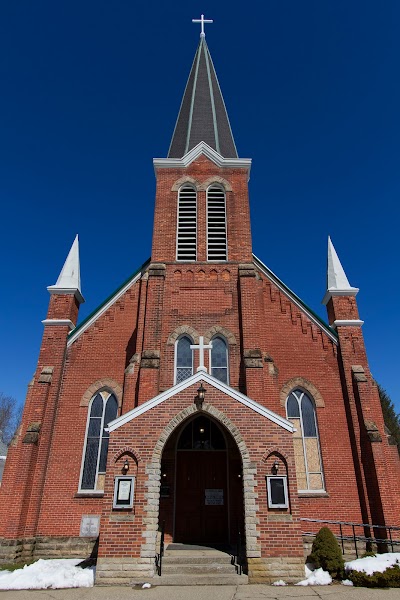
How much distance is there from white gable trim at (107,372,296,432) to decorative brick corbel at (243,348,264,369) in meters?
2.61

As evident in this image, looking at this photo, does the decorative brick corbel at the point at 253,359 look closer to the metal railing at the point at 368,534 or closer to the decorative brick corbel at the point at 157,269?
the decorative brick corbel at the point at 157,269

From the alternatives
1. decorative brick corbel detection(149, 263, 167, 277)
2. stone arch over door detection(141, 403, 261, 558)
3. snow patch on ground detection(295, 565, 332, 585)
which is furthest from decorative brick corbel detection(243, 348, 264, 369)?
snow patch on ground detection(295, 565, 332, 585)

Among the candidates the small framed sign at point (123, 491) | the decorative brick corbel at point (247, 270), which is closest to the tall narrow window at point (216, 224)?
the decorative brick corbel at point (247, 270)

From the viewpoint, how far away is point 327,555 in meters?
10.0

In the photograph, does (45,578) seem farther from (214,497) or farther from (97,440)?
(214,497)

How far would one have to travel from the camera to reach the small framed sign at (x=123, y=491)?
9922mm

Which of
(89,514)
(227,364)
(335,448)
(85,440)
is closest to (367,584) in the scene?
(335,448)

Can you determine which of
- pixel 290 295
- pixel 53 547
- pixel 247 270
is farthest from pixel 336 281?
pixel 53 547

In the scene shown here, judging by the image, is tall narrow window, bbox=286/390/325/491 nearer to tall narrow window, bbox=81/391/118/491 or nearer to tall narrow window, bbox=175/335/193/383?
tall narrow window, bbox=175/335/193/383

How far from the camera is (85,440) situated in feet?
46.2

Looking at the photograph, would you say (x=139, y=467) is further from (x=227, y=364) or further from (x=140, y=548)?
(x=227, y=364)

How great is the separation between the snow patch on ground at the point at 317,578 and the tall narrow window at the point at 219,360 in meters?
5.87

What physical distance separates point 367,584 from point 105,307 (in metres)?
11.9

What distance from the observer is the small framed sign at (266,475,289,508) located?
9.94 m
